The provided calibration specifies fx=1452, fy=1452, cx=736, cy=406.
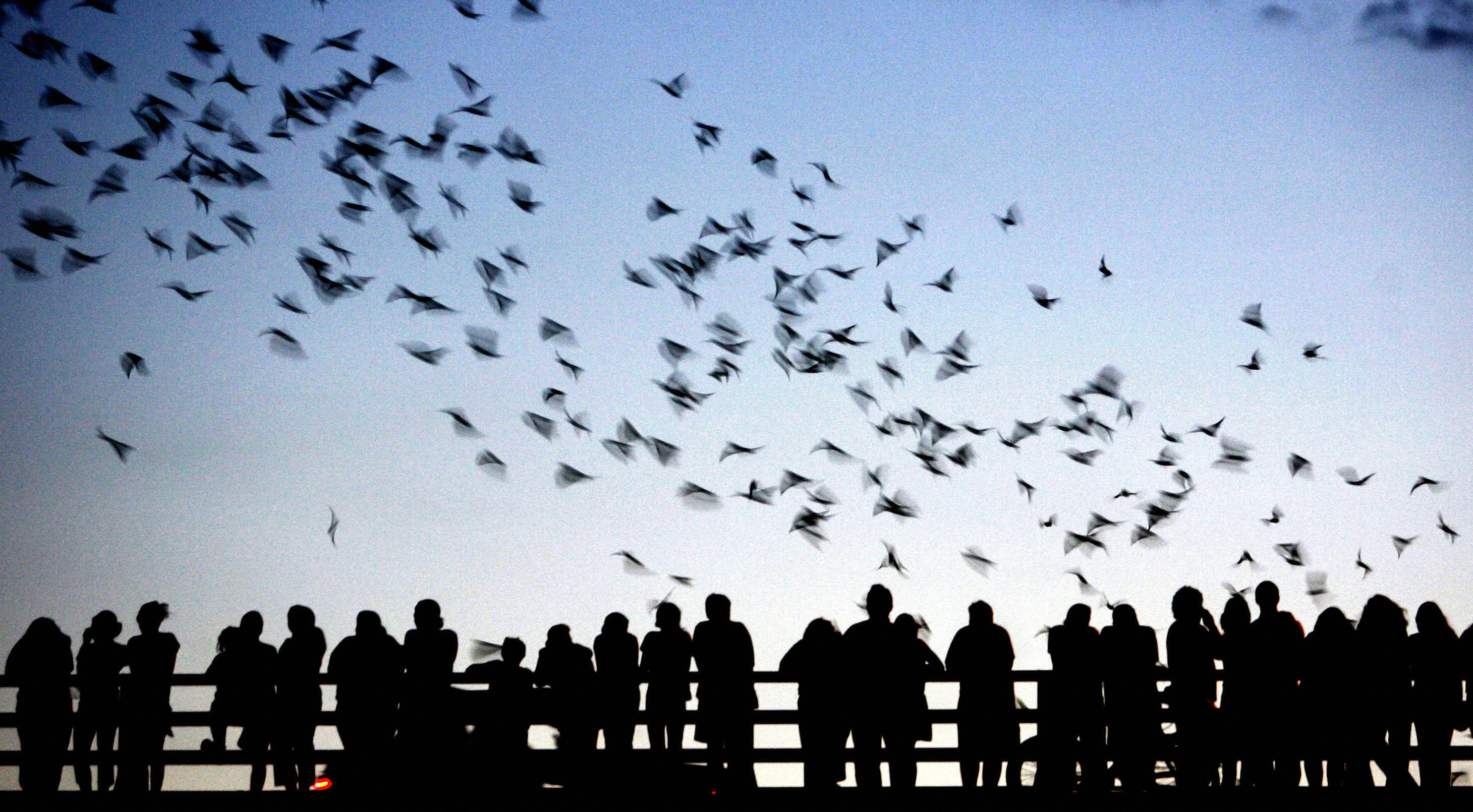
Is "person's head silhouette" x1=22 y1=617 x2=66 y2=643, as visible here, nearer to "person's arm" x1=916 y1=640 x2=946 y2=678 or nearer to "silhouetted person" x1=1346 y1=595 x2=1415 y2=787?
"person's arm" x1=916 y1=640 x2=946 y2=678

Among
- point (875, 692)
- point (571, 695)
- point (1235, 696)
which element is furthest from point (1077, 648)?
point (571, 695)

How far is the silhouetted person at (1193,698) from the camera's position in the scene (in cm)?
1071

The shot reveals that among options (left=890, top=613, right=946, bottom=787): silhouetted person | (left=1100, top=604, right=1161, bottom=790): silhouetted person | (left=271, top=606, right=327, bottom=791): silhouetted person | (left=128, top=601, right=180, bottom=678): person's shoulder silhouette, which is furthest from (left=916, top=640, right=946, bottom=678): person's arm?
(left=128, top=601, right=180, bottom=678): person's shoulder silhouette

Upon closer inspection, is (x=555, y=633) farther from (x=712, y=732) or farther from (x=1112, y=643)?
(x=1112, y=643)

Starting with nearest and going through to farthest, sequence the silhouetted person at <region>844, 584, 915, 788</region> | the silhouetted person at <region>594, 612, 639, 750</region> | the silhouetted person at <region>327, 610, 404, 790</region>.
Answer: the silhouetted person at <region>844, 584, 915, 788</region>, the silhouetted person at <region>327, 610, 404, 790</region>, the silhouetted person at <region>594, 612, 639, 750</region>

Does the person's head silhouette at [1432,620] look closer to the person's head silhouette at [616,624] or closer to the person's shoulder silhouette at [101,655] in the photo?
the person's head silhouette at [616,624]

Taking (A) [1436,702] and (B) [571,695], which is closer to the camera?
(A) [1436,702]

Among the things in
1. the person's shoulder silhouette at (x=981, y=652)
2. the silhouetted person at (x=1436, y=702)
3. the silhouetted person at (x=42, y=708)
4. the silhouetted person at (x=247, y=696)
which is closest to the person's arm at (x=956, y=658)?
the person's shoulder silhouette at (x=981, y=652)

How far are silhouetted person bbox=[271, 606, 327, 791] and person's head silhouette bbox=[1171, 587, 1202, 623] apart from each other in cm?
652

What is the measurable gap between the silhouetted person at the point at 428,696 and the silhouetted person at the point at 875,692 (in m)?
2.91

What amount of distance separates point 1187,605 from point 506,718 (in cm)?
516

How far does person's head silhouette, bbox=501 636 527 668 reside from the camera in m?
11.1

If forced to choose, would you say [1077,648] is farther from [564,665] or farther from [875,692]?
[564,665]

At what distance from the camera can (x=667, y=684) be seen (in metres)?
11.1
